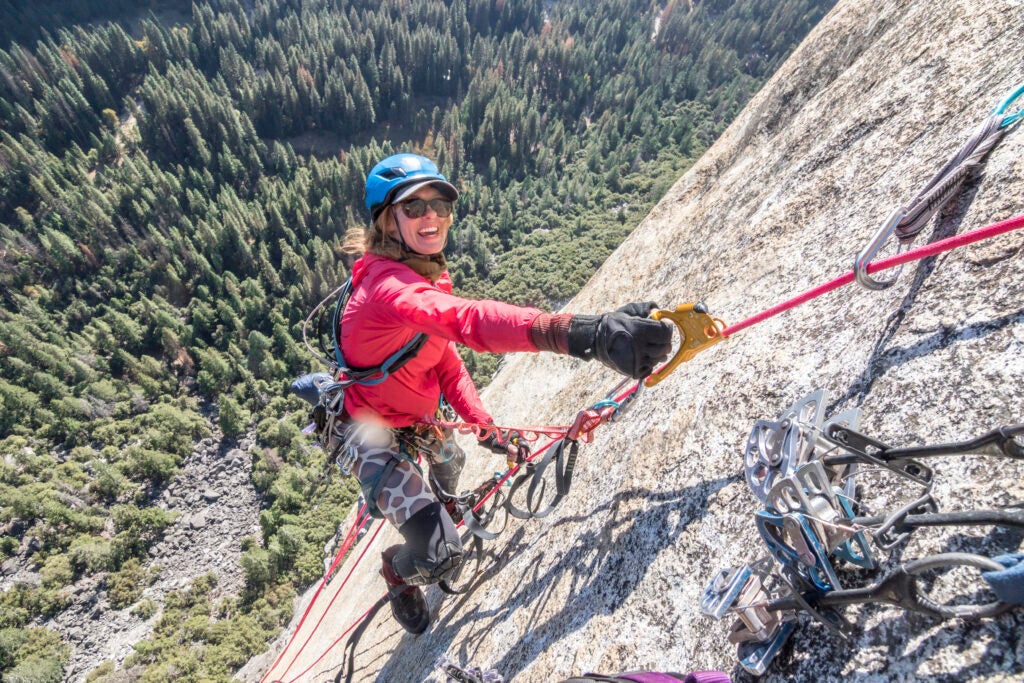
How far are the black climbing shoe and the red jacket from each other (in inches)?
73.9

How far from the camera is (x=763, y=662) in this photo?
2164 millimetres

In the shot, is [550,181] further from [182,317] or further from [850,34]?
[850,34]

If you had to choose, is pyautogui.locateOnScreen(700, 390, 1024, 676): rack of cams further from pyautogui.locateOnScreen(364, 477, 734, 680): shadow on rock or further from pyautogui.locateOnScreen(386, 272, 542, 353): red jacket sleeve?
pyautogui.locateOnScreen(386, 272, 542, 353): red jacket sleeve

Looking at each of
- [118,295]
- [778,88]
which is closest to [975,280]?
[778,88]

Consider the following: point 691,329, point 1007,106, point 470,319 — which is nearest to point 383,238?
point 470,319

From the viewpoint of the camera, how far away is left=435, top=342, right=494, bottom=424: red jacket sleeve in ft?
17.2

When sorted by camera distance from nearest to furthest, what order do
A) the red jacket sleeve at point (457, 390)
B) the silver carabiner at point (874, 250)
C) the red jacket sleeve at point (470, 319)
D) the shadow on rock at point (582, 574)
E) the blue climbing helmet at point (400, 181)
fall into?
the silver carabiner at point (874, 250) → the red jacket sleeve at point (470, 319) → the shadow on rock at point (582, 574) → the blue climbing helmet at point (400, 181) → the red jacket sleeve at point (457, 390)

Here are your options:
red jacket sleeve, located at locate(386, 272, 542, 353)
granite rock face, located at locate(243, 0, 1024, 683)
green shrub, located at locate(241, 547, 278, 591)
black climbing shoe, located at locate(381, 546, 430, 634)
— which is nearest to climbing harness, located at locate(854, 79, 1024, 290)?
granite rock face, located at locate(243, 0, 1024, 683)

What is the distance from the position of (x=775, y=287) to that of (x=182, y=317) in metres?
85.5

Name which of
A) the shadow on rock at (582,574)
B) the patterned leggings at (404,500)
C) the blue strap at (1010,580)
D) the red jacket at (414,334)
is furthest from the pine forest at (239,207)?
the blue strap at (1010,580)

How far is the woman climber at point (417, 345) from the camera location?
9.30 feet

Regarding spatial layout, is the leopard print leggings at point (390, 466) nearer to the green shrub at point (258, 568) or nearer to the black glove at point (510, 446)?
the black glove at point (510, 446)

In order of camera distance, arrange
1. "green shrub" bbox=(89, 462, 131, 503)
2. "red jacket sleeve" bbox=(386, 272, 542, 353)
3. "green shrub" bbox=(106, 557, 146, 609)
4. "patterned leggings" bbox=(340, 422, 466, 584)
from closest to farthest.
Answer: "red jacket sleeve" bbox=(386, 272, 542, 353)
"patterned leggings" bbox=(340, 422, 466, 584)
"green shrub" bbox=(106, 557, 146, 609)
"green shrub" bbox=(89, 462, 131, 503)

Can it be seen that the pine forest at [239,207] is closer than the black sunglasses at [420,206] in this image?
No
